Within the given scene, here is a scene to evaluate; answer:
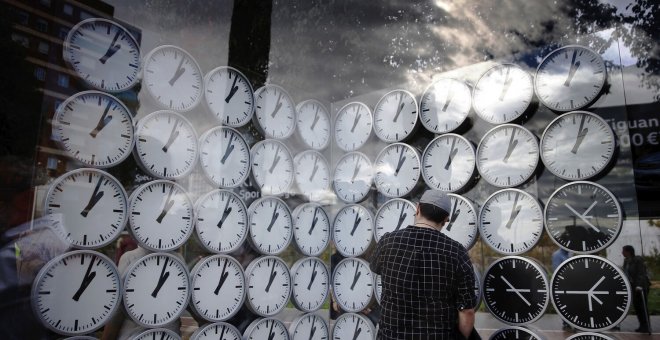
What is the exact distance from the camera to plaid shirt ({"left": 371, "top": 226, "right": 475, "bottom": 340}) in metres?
2.80

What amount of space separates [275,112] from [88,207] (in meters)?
1.79

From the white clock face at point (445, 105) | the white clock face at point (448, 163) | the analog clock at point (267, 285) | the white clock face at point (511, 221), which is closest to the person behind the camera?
the white clock face at point (511, 221)

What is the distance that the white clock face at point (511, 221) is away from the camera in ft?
11.3

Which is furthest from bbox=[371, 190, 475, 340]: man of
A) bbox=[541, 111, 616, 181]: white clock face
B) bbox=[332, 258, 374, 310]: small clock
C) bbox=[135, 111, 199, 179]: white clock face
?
bbox=[135, 111, 199, 179]: white clock face

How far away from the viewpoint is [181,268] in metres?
3.19

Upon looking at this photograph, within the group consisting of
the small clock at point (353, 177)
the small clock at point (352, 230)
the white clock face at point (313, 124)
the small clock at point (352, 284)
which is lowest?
the small clock at point (352, 284)

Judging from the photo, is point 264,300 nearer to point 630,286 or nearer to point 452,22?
point 630,286

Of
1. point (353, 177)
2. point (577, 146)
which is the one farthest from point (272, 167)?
point (577, 146)

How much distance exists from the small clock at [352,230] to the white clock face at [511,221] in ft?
3.65

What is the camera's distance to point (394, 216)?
420cm

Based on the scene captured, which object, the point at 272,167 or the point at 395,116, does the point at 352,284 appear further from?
the point at 395,116

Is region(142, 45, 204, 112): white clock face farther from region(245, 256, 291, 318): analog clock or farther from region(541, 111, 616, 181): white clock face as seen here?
region(541, 111, 616, 181): white clock face

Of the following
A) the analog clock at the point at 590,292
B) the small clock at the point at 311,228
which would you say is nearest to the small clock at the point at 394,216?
the small clock at the point at 311,228

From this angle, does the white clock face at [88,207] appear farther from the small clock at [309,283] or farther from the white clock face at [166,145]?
the small clock at [309,283]
